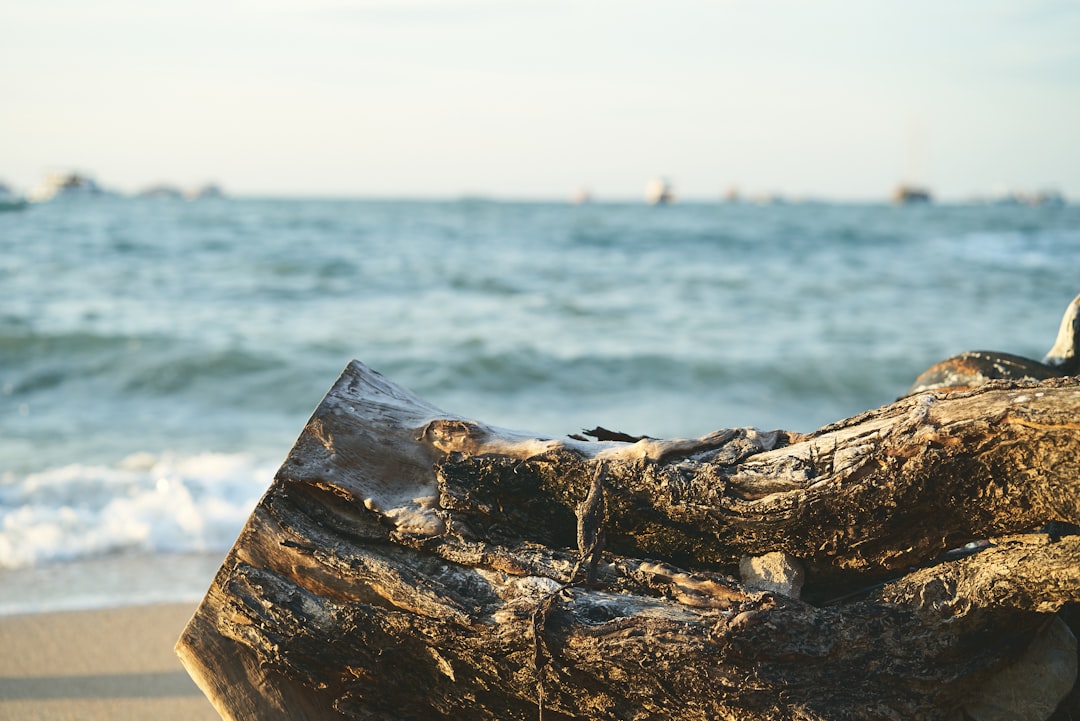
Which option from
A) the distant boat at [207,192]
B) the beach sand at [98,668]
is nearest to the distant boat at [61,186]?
the distant boat at [207,192]

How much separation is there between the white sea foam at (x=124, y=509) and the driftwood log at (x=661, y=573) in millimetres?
2599

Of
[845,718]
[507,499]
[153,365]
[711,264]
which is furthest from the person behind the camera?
[711,264]

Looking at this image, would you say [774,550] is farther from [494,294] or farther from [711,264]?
[711,264]

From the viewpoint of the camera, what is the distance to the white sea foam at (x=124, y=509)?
14.2 feet

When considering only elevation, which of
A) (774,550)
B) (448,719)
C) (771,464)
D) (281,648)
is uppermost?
(771,464)

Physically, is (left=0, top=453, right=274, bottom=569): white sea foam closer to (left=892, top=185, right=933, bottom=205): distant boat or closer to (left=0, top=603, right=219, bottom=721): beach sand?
(left=0, top=603, right=219, bottom=721): beach sand

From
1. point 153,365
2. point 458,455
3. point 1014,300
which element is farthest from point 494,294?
point 458,455

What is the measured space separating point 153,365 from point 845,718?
807 centimetres

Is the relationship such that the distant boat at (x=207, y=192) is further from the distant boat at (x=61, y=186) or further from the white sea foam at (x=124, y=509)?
the white sea foam at (x=124, y=509)

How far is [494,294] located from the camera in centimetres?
1386

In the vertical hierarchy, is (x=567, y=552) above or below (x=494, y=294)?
above

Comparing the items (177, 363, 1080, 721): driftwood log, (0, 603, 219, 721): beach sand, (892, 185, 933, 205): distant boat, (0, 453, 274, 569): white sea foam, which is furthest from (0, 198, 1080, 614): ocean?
(892, 185, 933, 205): distant boat

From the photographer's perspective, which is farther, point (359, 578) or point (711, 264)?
point (711, 264)

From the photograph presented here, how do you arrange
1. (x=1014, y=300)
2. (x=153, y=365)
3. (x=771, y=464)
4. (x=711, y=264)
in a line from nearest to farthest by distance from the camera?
(x=771, y=464) < (x=153, y=365) < (x=1014, y=300) < (x=711, y=264)
